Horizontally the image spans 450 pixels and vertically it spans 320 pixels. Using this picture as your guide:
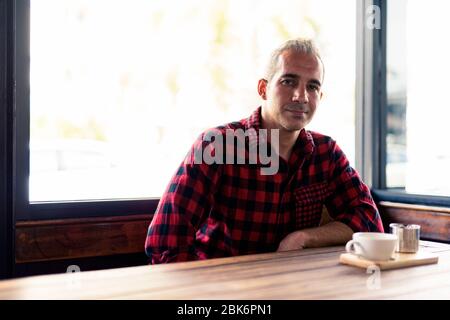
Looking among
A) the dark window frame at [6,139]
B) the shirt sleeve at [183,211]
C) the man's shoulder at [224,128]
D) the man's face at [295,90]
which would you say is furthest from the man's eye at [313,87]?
the dark window frame at [6,139]

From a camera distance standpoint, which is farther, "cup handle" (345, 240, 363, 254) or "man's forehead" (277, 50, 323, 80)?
"man's forehead" (277, 50, 323, 80)

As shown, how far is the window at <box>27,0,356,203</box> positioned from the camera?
2.13m

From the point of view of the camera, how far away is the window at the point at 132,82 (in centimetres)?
213

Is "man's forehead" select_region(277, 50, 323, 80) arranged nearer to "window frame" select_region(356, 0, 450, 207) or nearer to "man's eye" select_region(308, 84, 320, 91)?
"man's eye" select_region(308, 84, 320, 91)

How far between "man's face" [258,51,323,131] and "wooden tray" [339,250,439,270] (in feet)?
2.10

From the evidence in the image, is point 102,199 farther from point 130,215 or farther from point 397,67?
point 397,67

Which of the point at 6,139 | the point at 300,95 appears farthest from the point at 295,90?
the point at 6,139

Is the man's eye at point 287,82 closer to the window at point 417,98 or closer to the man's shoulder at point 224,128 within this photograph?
the man's shoulder at point 224,128

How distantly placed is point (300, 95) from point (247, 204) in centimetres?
44

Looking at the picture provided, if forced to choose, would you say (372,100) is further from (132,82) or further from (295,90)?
(132,82)

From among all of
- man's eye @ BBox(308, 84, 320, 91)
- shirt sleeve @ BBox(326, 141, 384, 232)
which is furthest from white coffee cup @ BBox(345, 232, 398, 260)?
man's eye @ BBox(308, 84, 320, 91)

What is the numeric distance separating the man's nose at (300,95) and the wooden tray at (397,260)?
26.7 inches

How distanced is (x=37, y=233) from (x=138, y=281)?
104cm
